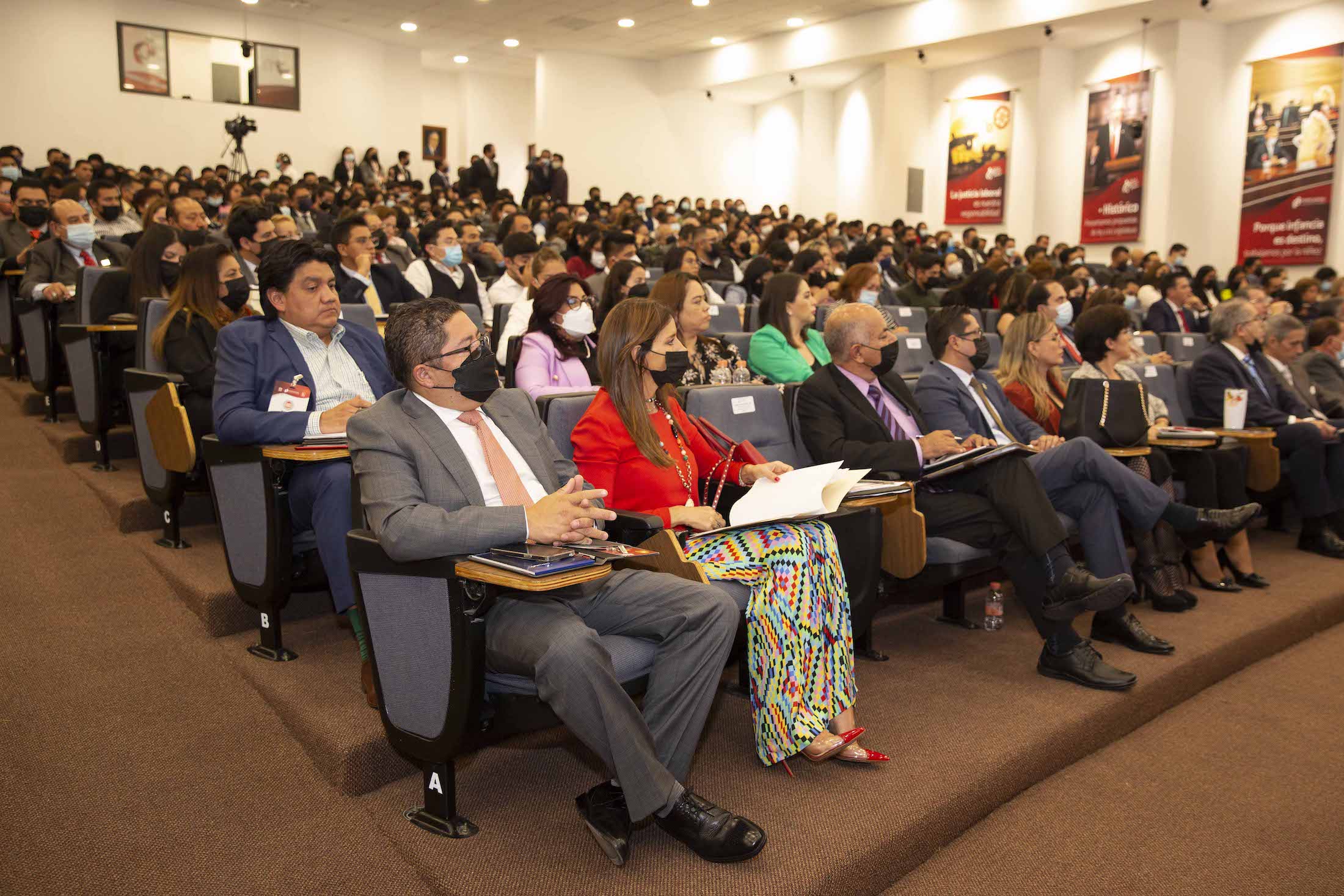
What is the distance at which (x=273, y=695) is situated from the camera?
249 centimetres

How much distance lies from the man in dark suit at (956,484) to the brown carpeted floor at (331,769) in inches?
7.5

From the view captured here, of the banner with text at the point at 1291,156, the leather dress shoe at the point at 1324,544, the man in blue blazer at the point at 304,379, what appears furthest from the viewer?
the banner with text at the point at 1291,156

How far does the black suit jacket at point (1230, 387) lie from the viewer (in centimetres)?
483

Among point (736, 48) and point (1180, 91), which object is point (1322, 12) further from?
point (736, 48)

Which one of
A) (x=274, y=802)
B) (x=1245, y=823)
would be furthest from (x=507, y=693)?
(x=1245, y=823)

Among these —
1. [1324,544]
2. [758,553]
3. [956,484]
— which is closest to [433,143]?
[1324,544]

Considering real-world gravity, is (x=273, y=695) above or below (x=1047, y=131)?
below

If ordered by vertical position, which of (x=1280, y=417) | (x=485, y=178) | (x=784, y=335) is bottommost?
(x=1280, y=417)

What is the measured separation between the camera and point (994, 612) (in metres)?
3.48

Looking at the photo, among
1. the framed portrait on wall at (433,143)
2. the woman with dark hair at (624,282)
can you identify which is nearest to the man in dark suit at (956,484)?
the woman with dark hair at (624,282)

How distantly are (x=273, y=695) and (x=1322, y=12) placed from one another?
13878mm

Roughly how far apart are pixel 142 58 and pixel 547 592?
1650 centimetres

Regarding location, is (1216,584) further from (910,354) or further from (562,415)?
(562,415)

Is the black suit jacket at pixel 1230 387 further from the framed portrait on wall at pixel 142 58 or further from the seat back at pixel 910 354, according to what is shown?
the framed portrait on wall at pixel 142 58
